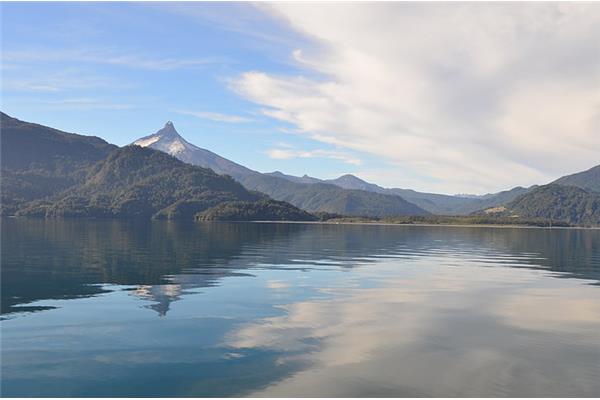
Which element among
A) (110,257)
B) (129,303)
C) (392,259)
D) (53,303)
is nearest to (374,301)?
(129,303)

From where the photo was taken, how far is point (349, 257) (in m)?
98.0

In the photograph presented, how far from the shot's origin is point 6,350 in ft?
100

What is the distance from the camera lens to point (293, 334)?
35.7 m

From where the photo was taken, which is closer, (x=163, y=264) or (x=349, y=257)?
(x=163, y=264)

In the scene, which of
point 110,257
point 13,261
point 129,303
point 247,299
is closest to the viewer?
point 129,303

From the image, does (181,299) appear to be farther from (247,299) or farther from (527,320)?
(527,320)

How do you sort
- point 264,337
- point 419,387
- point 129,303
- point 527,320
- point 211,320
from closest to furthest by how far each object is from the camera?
1. point 419,387
2. point 264,337
3. point 211,320
4. point 527,320
5. point 129,303

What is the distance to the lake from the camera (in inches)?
1025

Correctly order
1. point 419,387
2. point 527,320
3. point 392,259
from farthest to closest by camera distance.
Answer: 1. point 392,259
2. point 527,320
3. point 419,387

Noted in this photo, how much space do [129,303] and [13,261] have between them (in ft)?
138

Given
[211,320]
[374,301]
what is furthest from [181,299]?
[374,301]

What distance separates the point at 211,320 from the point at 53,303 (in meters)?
16.3

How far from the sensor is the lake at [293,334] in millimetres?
26047

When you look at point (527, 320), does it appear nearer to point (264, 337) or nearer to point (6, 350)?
point (264, 337)
